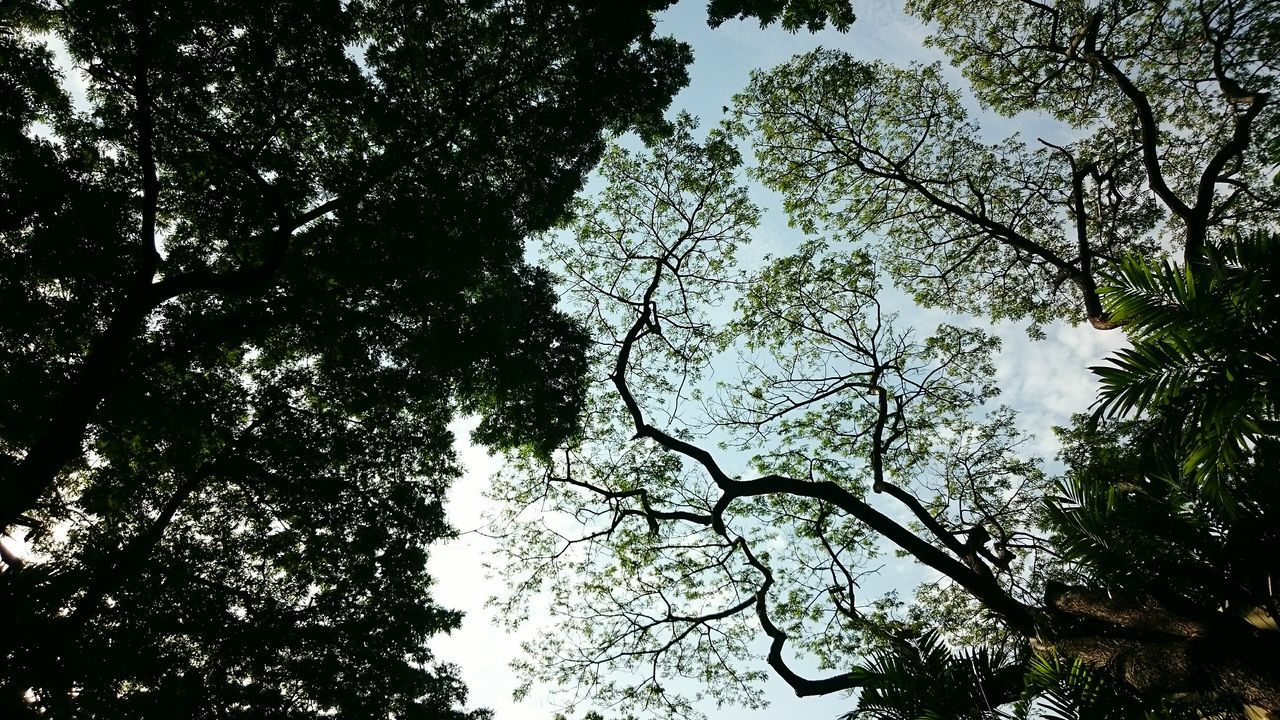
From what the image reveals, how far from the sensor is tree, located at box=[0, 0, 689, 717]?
6.96 m

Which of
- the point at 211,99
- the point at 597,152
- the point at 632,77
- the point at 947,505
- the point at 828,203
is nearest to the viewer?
the point at 211,99

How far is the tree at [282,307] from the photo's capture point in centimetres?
696

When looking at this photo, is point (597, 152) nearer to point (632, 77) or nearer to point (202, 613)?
point (632, 77)

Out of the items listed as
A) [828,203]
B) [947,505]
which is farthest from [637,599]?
[828,203]

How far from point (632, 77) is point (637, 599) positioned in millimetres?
10418

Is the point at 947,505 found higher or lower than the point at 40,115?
lower

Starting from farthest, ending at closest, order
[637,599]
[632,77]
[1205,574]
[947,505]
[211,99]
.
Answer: [637,599]
[947,505]
[632,77]
[211,99]
[1205,574]

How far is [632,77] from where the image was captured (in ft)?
29.8

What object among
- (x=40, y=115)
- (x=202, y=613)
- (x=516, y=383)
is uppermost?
(x=40, y=115)

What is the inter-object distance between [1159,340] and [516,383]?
782 cm

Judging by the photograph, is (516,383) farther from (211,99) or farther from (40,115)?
(40,115)

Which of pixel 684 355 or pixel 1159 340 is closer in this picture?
pixel 1159 340

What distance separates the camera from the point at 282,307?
862 centimetres

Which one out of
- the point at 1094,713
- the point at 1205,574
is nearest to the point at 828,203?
the point at 1205,574
